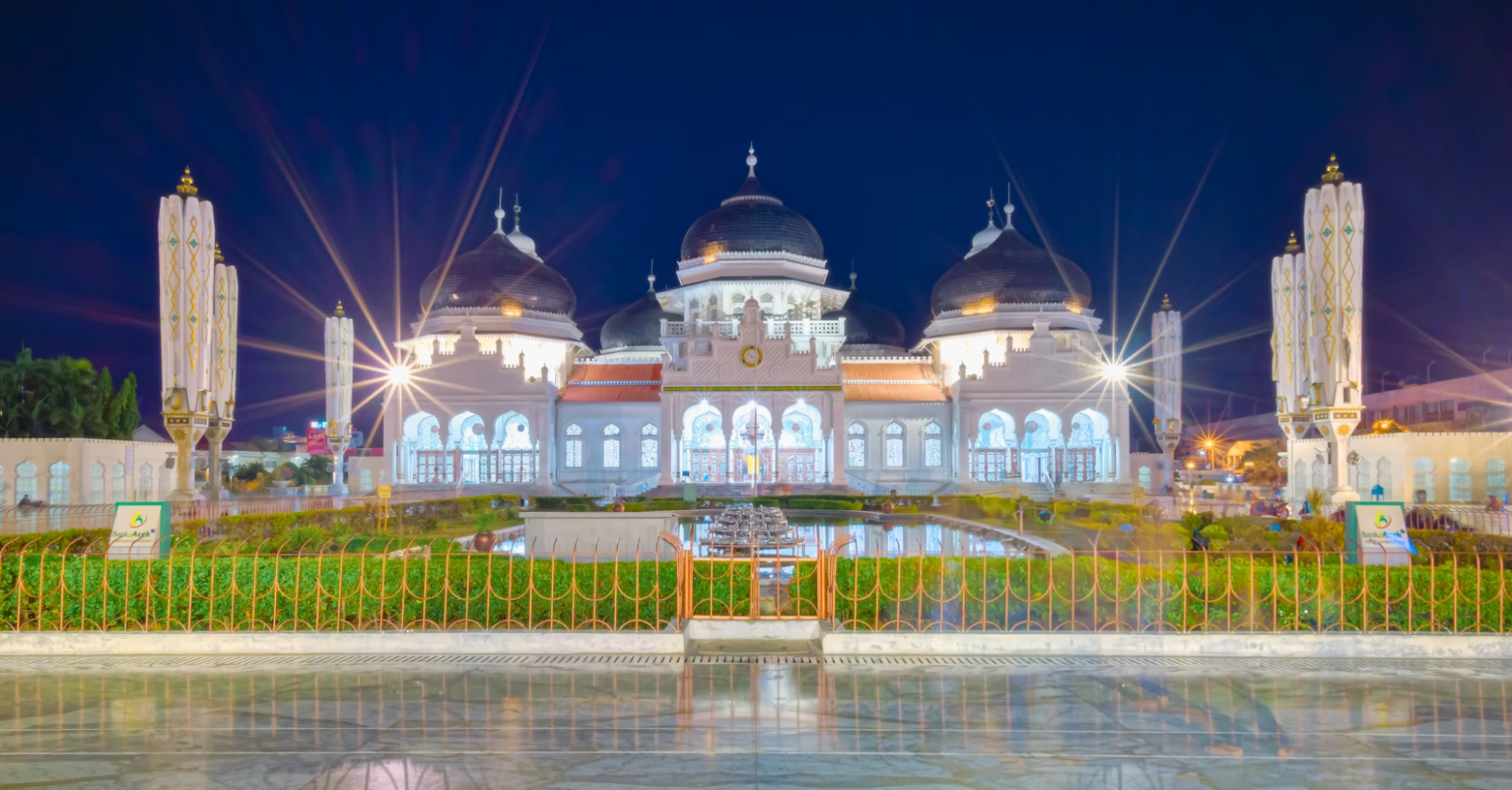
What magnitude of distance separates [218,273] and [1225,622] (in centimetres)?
2726

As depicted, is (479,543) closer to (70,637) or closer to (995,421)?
(70,637)

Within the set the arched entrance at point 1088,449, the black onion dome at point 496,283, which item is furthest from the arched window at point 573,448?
the arched entrance at point 1088,449

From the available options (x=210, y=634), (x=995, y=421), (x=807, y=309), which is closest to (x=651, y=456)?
(x=807, y=309)

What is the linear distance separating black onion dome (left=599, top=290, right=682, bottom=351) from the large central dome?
4.89m

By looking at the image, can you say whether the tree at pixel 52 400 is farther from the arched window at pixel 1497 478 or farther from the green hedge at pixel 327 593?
the arched window at pixel 1497 478

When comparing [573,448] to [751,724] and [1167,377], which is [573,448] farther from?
[751,724]

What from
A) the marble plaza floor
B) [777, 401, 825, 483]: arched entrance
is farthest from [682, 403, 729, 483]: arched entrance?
the marble plaza floor

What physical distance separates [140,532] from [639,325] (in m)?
38.5

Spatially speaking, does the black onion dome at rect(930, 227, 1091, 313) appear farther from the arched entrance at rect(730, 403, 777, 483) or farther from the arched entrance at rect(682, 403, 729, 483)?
the arched entrance at rect(682, 403, 729, 483)

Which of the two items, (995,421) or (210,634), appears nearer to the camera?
(210,634)

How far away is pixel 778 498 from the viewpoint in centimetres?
2861

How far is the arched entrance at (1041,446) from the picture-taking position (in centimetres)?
3838

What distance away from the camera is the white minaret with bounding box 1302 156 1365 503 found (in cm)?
2445

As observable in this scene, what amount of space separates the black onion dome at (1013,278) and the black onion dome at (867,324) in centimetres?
560
